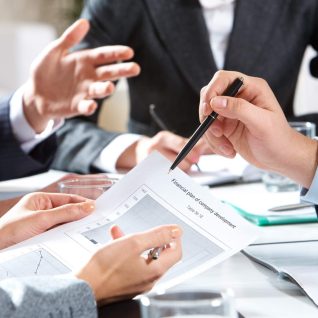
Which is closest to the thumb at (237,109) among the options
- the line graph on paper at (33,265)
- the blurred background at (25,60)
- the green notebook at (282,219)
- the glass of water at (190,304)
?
the green notebook at (282,219)

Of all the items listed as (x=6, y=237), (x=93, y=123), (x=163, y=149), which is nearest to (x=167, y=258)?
(x=6, y=237)

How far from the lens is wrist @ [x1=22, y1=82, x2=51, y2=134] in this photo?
1.63 meters

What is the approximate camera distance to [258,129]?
1099 mm

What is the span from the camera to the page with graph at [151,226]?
0.91m

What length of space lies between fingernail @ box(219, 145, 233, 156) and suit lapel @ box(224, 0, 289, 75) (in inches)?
34.1

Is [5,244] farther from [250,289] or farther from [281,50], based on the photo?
[281,50]

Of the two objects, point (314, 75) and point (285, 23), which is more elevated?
point (285, 23)

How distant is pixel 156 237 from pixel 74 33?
2.93ft

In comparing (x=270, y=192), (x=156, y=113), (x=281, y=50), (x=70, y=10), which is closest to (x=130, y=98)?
(x=156, y=113)

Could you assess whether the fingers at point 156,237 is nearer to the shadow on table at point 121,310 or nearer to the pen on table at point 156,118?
the shadow on table at point 121,310

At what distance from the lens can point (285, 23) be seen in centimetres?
206

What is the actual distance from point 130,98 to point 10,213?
1.17 meters

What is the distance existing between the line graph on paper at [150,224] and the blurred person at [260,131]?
0.54 ft

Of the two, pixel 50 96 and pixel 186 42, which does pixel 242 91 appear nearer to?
pixel 50 96
